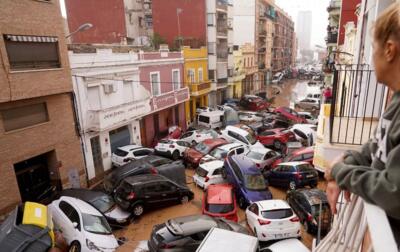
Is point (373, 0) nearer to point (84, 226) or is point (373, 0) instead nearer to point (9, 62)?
point (84, 226)

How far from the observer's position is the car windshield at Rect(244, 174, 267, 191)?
1177 centimetres

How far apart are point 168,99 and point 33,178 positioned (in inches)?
424

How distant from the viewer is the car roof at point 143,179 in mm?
11102

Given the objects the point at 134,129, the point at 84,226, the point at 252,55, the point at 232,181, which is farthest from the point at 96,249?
the point at 252,55

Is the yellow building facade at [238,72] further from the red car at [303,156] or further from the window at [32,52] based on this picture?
the window at [32,52]

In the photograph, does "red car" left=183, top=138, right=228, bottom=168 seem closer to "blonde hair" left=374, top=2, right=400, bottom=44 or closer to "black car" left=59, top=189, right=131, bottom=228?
"black car" left=59, top=189, right=131, bottom=228

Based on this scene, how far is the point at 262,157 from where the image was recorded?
15172 millimetres

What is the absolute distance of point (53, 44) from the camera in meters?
12.1

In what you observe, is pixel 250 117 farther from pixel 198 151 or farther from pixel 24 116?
pixel 24 116

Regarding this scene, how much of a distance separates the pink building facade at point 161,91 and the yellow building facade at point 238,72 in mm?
13288

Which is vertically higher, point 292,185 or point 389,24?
point 389,24

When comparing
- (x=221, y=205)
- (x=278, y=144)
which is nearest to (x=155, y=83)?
(x=278, y=144)

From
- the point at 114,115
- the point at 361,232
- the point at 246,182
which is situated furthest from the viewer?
the point at 114,115

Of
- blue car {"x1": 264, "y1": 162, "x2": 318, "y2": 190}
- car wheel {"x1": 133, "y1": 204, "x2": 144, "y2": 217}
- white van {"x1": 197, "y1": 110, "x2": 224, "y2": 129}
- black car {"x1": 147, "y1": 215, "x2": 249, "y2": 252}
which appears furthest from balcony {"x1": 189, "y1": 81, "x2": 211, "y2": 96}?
black car {"x1": 147, "y1": 215, "x2": 249, "y2": 252}
